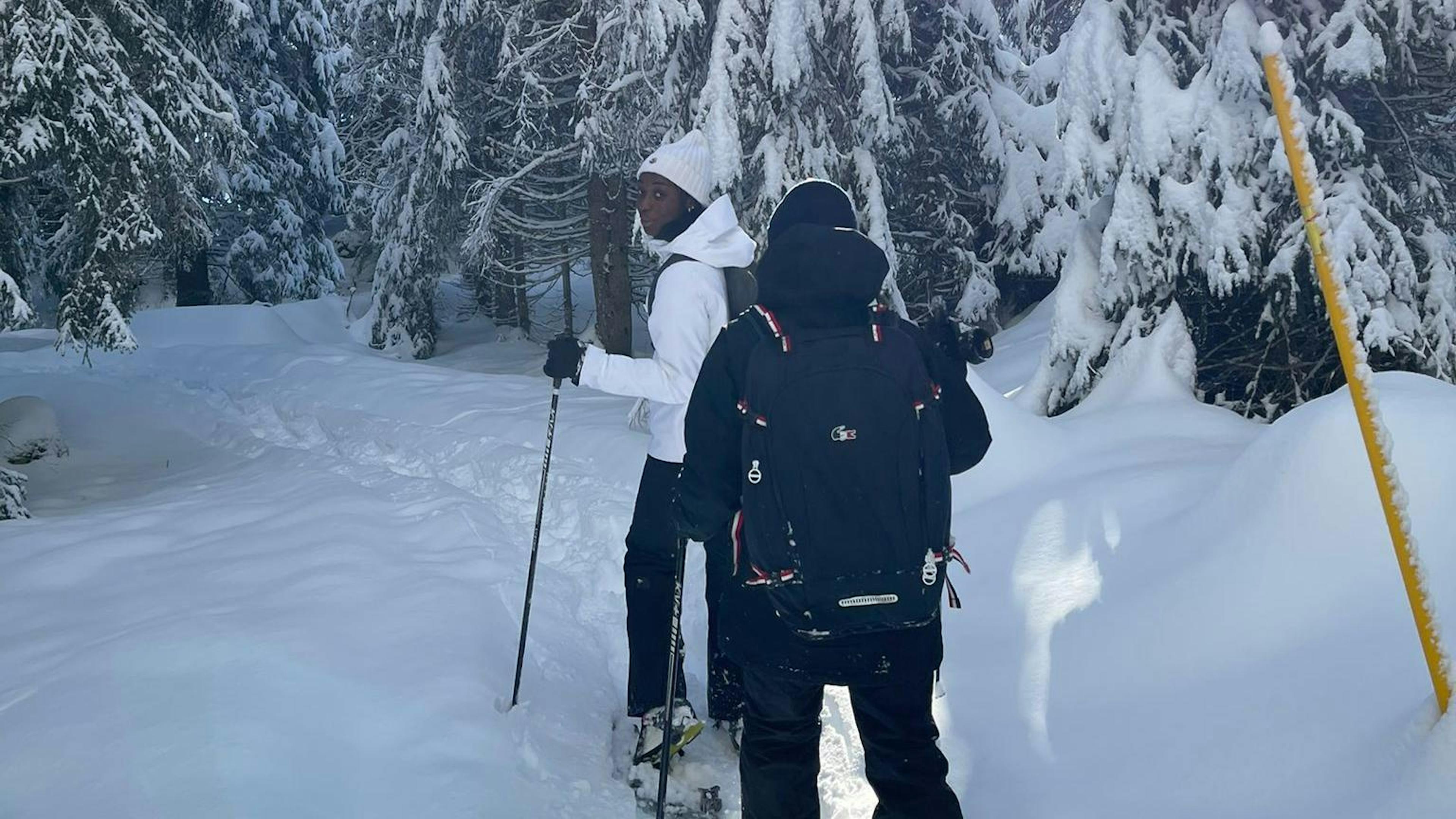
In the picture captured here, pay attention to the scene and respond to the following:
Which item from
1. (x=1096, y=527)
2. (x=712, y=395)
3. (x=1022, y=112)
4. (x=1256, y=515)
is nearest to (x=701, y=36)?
(x=1022, y=112)

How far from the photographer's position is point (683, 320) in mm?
3492

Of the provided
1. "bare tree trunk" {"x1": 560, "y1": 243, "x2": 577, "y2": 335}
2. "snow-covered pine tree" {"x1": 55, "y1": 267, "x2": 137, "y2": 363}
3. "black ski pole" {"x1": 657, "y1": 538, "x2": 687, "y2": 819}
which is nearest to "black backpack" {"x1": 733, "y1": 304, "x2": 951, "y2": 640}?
"black ski pole" {"x1": 657, "y1": 538, "x2": 687, "y2": 819}

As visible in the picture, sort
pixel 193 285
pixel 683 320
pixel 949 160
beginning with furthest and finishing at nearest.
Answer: pixel 193 285 → pixel 949 160 → pixel 683 320

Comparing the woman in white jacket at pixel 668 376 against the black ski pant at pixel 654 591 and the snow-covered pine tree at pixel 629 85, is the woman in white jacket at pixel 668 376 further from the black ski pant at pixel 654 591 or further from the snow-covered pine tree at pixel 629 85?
Result: the snow-covered pine tree at pixel 629 85

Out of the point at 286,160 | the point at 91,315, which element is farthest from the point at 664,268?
the point at 286,160

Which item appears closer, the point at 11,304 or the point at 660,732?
the point at 660,732

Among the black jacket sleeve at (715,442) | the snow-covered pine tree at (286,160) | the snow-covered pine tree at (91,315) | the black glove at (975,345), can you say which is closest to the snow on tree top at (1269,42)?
the black glove at (975,345)

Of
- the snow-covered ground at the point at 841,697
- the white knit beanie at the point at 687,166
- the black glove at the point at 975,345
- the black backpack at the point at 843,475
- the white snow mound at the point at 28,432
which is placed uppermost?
the white knit beanie at the point at 687,166

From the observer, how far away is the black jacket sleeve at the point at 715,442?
268 cm

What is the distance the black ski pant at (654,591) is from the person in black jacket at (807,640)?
2.84 ft

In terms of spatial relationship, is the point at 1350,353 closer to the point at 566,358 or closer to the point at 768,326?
the point at 768,326

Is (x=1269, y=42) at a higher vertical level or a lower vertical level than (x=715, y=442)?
higher

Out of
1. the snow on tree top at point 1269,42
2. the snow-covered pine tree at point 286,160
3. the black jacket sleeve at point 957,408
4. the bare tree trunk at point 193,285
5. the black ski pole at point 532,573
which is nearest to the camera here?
the snow on tree top at point 1269,42

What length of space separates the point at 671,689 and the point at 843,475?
1178mm
